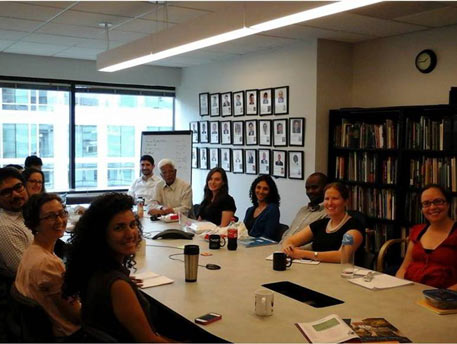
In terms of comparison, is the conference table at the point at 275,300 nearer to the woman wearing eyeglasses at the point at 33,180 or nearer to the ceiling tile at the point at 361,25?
the woman wearing eyeglasses at the point at 33,180

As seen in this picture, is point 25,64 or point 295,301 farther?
point 25,64

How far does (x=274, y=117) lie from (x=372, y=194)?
5.12 ft

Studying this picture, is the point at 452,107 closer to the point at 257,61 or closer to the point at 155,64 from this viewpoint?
the point at 257,61

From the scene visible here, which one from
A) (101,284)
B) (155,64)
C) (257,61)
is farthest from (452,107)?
(155,64)

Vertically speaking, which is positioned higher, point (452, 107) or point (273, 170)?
point (452, 107)

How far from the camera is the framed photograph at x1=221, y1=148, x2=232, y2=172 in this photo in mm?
6824

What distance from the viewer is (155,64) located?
7617 millimetres

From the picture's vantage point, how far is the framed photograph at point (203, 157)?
732 cm

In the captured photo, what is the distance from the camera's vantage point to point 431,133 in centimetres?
468

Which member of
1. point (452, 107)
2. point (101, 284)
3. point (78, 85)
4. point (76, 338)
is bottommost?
point (76, 338)

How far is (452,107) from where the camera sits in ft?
14.7

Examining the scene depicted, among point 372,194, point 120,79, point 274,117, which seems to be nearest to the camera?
point 372,194

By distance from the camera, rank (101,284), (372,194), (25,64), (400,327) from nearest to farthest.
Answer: (101,284) < (400,327) < (372,194) < (25,64)

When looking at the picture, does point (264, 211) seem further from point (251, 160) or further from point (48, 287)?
point (251, 160)
